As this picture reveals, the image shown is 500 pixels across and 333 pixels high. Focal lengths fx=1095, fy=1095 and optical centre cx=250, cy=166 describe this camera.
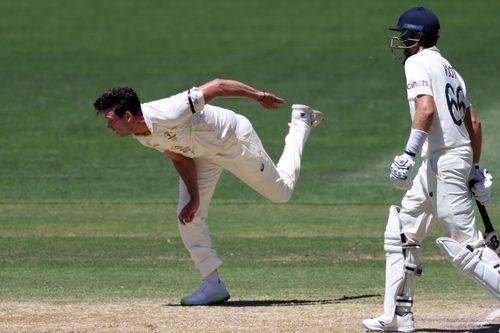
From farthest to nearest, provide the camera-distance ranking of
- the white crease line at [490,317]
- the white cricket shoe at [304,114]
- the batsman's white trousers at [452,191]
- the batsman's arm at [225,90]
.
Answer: the white cricket shoe at [304,114] < the batsman's arm at [225,90] < the white crease line at [490,317] < the batsman's white trousers at [452,191]

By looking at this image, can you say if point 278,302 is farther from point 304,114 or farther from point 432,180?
point 432,180

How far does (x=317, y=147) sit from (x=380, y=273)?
798cm

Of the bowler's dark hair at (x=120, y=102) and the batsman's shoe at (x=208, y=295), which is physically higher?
the bowler's dark hair at (x=120, y=102)

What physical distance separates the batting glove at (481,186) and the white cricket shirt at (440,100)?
302mm

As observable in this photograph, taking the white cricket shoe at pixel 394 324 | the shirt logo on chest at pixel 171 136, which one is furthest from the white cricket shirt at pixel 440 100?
the shirt logo on chest at pixel 171 136

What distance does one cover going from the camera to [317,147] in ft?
59.0

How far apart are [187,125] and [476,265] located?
2.51 m

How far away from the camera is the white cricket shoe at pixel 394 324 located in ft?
23.6

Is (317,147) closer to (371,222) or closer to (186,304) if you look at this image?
(371,222)

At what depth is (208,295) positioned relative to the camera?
856 cm

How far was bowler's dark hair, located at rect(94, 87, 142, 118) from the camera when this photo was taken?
25.6ft

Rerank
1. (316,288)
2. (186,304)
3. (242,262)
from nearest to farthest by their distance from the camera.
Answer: (186,304), (316,288), (242,262)

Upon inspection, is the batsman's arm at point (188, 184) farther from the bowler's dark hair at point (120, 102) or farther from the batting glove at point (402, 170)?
the batting glove at point (402, 170)

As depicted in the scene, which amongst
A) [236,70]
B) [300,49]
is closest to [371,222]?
[236,70]
